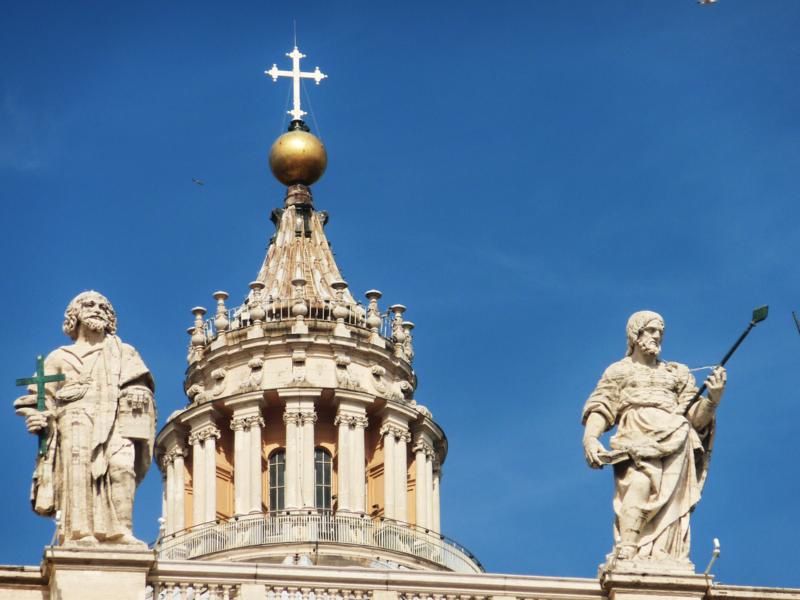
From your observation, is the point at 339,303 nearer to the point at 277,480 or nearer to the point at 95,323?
the point at 277,480

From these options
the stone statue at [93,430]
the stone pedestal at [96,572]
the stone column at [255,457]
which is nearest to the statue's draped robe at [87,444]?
the stone statue at [93,430]

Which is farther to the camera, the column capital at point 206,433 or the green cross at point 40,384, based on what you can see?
the column capital at point 206,433

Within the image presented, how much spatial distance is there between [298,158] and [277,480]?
9.17 m

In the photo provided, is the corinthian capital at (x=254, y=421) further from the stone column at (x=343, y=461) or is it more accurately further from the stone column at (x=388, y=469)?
the stone column at (x=388, y=469)

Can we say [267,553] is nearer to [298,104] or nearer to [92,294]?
[298,104]

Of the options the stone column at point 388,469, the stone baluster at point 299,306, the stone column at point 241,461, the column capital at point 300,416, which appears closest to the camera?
the stone column at point 241,461

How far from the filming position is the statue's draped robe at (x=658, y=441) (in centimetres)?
4956

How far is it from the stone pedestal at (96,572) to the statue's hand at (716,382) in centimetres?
781

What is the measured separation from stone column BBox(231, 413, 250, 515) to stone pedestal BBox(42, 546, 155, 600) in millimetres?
36013

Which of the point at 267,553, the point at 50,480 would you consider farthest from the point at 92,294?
the point at 267,553

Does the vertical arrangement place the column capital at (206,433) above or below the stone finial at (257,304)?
below

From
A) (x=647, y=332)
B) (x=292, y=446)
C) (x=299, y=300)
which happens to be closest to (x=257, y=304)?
(x=299, y=300)

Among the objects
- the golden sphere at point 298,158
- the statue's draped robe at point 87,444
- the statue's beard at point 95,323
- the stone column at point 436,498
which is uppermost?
the golden sphere at point 298,158

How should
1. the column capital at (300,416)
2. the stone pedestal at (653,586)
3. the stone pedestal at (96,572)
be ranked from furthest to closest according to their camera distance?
1. the column capital at (300,416)
2. the stone pedestal at (653,586)
3. the stone pedestal at (96,572)
